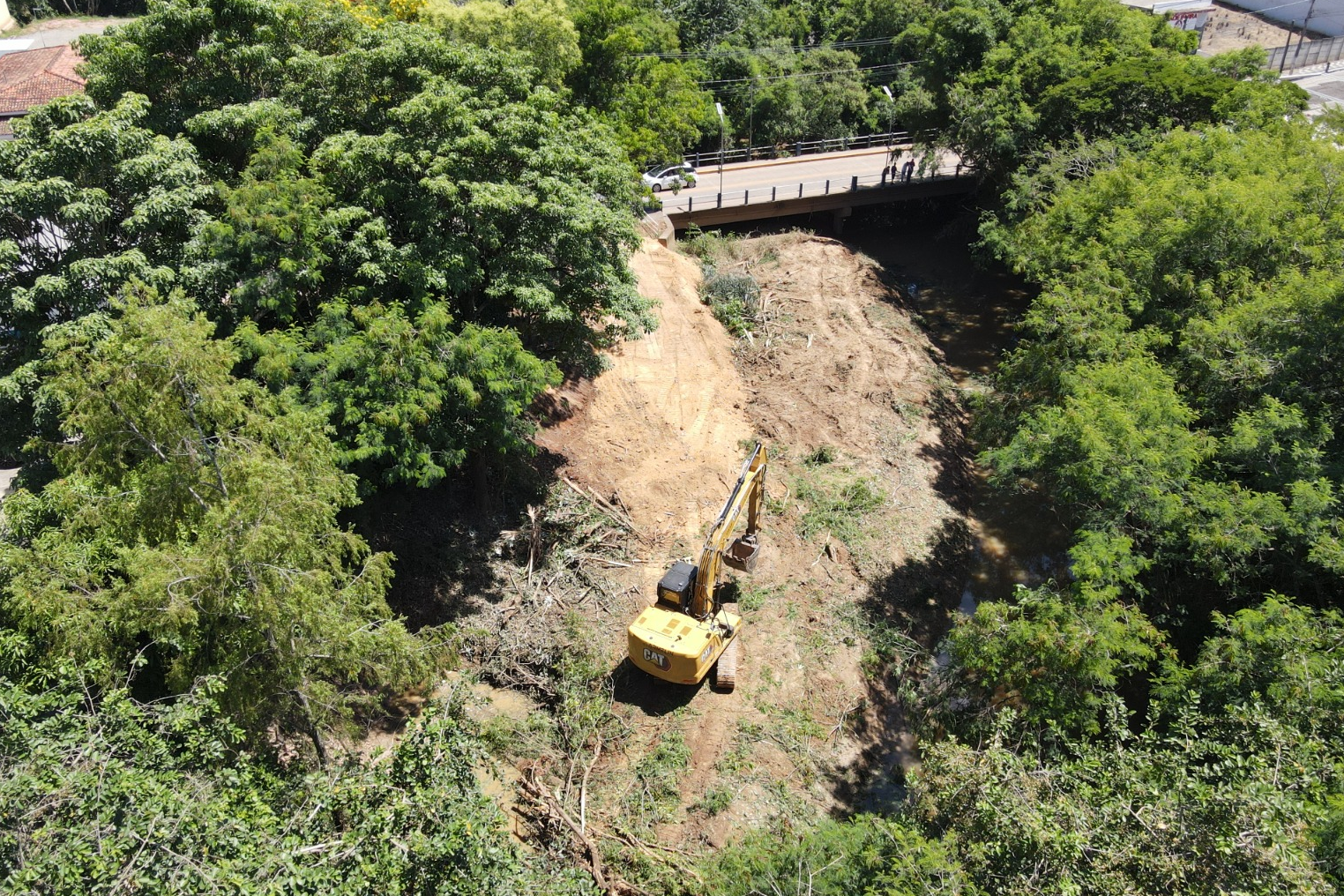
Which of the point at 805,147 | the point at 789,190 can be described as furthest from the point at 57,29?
the point at 789,190

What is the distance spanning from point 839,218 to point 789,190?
307 cm

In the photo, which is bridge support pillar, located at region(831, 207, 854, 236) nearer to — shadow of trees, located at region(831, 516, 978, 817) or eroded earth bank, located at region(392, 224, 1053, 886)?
eroded earth bank, located at region(392, 224, 1053, 886)

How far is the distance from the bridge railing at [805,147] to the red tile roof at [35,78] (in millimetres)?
32435

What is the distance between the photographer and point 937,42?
38562mm

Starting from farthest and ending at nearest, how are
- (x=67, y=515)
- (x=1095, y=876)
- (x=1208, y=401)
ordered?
(x=1208, y=401) → (x=67, y=515) → (x=1095, y=876)

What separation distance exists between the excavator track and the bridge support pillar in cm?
2895

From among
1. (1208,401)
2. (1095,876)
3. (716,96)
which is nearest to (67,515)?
(1095,876)

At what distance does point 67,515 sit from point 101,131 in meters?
8.49

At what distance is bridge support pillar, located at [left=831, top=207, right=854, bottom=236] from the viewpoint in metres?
42.6

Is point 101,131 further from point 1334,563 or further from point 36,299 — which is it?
point 1334,563

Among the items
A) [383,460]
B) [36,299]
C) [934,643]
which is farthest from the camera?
[934,643]

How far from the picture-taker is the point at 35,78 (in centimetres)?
4322

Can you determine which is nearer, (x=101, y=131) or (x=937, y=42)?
(x=101, y=131)

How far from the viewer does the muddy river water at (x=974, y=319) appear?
24750mm
